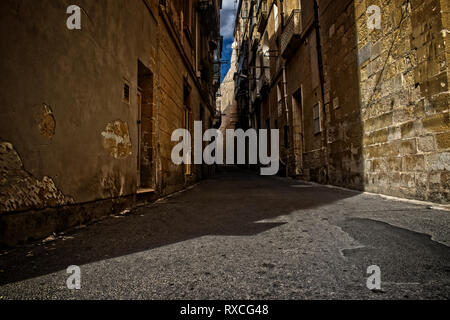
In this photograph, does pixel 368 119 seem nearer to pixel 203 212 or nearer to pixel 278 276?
pixel 203 212

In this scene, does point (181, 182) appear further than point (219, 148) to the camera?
No

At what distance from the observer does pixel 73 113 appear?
8.21ft

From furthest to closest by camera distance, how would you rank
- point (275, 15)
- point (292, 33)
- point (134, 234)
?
point (275, 15), point (292, 33), point (134, 234)

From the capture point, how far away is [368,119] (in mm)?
4914

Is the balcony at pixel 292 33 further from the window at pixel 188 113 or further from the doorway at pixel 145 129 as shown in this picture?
the doorway at pixel 145 129

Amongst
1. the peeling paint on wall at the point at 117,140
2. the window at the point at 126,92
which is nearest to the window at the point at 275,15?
the window at the point at 126,92

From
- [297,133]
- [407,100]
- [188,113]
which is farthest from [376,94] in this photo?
[188,113]

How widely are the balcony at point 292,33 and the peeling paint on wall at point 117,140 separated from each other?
8149 mm

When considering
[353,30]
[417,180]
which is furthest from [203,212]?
[353,30]

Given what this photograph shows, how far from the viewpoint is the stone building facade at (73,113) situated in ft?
6.10

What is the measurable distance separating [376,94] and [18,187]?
211 inches

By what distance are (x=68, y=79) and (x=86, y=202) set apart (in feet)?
4.23

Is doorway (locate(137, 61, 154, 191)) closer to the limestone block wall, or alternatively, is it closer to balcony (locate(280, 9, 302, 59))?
the limestone block wall

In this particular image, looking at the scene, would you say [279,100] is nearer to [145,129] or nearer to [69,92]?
[145,129]
